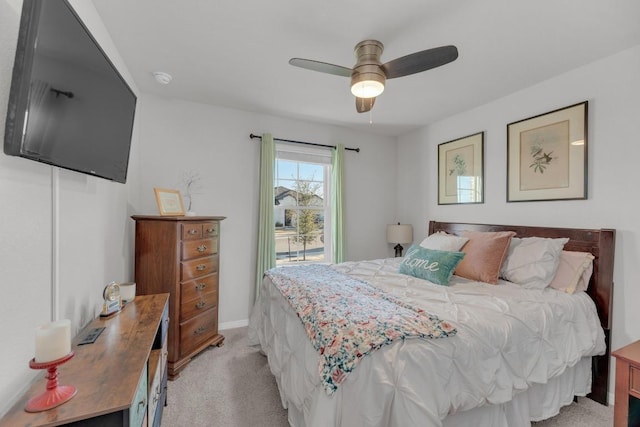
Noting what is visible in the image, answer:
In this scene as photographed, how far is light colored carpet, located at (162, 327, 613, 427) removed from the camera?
183 cm

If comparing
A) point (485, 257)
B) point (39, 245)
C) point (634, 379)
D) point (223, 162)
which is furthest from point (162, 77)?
point (634, 379)

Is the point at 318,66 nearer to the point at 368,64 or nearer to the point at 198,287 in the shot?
the point at 368,64

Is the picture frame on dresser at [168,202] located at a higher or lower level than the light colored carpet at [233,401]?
higher

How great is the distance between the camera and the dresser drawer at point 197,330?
7.88ft

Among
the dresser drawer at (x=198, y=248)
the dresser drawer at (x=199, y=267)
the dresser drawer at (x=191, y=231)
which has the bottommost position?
the dresser drawer at (x=199, y=267)

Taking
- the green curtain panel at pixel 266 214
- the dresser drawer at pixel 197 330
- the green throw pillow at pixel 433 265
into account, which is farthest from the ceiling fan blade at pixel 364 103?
the dresser drawer at pixel 197 330

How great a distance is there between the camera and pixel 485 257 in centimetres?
231

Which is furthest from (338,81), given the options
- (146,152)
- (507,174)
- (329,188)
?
(146,152)

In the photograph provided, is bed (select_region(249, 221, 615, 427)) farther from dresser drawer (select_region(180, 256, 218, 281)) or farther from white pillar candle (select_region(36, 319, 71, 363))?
white pillar candle (select_region(36, 319, 71, 363))

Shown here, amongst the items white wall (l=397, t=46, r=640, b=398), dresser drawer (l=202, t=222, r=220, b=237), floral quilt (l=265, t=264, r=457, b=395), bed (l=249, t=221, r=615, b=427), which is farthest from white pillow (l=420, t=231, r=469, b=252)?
dresser drawer (l=202, t=222, r=220, b=237)

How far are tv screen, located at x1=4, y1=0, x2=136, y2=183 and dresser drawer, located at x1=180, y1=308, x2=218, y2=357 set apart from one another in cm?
151

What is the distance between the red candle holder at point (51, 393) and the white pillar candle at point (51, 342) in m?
0.01

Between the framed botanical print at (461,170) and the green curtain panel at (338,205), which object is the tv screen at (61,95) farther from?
the framed botanical print at (461,170)

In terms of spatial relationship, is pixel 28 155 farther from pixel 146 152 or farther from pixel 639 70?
pixel 639 70
